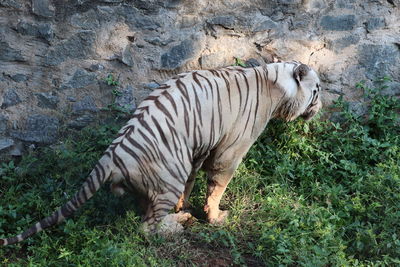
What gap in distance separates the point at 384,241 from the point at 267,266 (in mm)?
919

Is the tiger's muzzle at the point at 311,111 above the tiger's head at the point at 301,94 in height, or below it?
below

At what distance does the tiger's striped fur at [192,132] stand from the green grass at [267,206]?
263 millimetres

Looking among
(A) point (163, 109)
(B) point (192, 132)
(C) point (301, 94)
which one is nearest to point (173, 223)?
(B) point (192, 132)

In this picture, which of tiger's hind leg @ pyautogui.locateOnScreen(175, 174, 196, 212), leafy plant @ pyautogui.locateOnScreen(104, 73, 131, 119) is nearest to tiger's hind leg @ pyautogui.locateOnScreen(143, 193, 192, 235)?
tiger's hind leg @ pyautogui.locateOnScreen(175, 174, 196, 212)

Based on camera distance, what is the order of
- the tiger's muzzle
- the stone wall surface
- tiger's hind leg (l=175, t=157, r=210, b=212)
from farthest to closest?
the tiger's muzzle
the stone wall surface
tiger's hind leg (l=175, t=157, r=210, b=212)

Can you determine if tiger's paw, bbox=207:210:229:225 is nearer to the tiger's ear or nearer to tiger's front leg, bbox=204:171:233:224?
tiger's front leg, bbox=204:171:233:224

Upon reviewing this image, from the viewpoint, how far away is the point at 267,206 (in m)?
4.61

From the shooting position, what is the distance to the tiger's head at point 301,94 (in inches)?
181

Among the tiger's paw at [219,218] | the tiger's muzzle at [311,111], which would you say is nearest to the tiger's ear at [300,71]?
the tiger's muzzle at [311,111]

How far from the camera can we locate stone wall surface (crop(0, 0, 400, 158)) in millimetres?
4727

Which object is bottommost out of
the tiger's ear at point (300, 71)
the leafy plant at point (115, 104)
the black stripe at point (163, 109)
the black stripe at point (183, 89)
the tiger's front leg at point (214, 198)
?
the tiger's front leg at point (214, 198)

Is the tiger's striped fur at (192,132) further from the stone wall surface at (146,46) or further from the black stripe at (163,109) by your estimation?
the stone wall surface at (146,46)

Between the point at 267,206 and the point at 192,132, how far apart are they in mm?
1015

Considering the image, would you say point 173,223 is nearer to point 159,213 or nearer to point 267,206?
point 159,213
